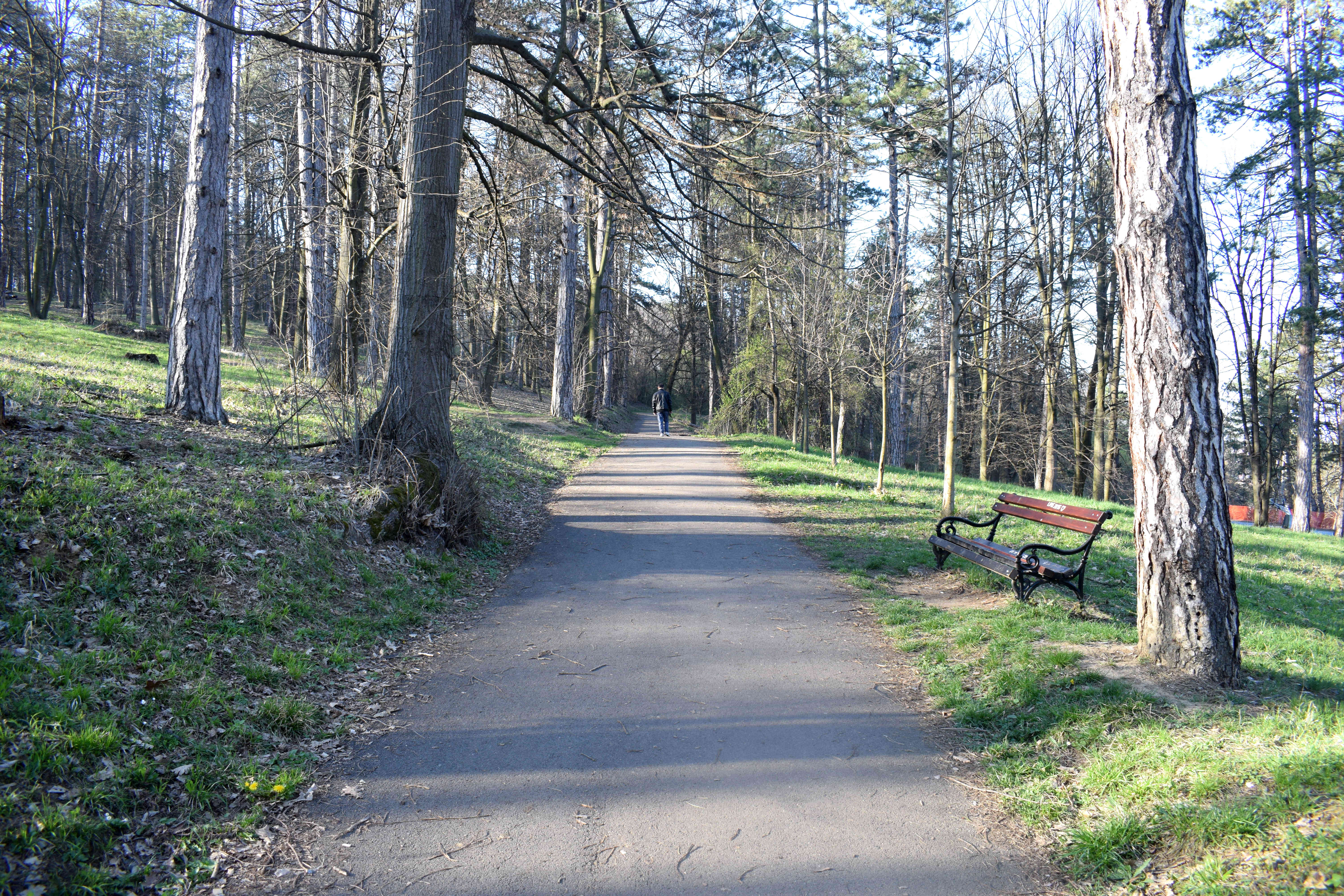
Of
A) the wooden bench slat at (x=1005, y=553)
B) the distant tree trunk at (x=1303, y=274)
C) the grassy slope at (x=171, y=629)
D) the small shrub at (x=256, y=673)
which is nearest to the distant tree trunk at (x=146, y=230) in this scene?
the grassy slope at (x=171, y=629)

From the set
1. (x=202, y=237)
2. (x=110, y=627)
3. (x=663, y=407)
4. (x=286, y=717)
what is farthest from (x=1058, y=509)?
(x=663, y=407)

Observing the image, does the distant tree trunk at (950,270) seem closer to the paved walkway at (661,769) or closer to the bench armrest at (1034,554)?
the bench armrest at (1034,554)

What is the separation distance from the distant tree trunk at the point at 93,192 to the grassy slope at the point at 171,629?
24240 millimetres

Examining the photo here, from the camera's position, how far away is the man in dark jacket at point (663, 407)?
999 inches

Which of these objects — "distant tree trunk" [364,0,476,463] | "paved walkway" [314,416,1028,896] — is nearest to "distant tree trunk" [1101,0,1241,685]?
"paved walkway" [314,416,1028,896]

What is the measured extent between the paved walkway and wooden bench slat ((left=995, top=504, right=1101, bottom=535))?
2206 millimetres

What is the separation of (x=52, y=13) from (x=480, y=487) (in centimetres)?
2454

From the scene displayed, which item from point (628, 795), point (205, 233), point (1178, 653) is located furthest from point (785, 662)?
point (205, 233)

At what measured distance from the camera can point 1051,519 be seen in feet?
23.2

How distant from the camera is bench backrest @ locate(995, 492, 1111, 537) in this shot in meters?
6.27

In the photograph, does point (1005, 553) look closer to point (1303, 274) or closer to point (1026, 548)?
point (1026, 548)

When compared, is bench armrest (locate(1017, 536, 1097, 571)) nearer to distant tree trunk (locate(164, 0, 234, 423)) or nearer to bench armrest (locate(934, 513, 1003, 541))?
bench armrest (locate(934, 513, 1003, 541))

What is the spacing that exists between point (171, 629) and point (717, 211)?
41.3 feet

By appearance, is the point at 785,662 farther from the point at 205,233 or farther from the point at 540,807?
the point at 205,233
